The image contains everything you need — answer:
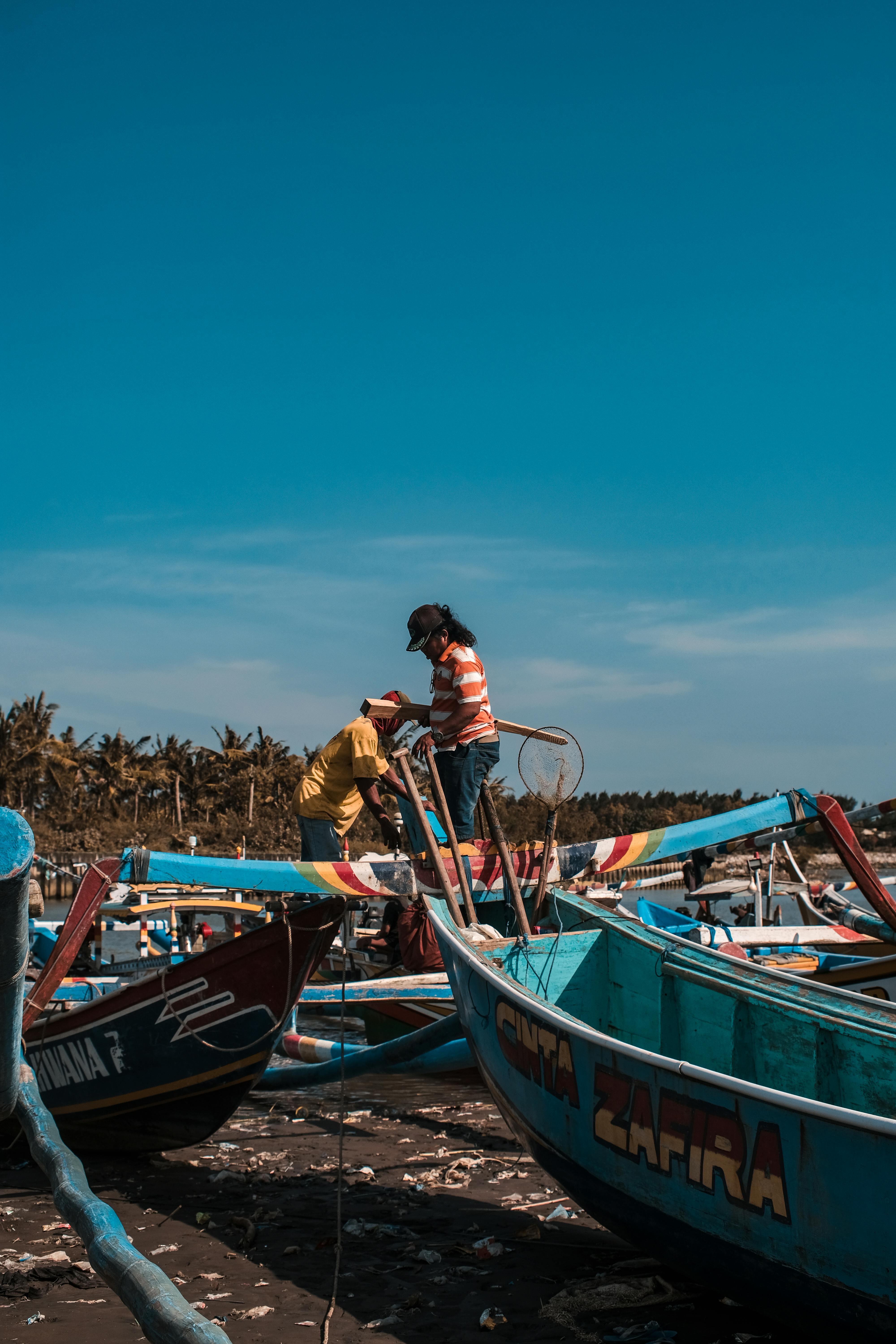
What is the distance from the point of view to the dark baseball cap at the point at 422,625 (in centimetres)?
651

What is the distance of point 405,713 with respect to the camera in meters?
6.48

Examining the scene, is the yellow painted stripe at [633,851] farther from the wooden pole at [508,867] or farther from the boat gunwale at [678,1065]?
the boat gunwale at [678,1065]

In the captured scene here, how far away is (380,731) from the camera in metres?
6.73

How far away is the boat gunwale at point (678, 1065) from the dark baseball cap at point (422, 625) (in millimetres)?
1970

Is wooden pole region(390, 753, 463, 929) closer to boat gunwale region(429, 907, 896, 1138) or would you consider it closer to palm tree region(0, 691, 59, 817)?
boat gunwale region(429, 907, 896, 1138)

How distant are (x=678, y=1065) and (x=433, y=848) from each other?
2243 millimetres

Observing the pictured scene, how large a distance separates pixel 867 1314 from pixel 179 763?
6531 cm

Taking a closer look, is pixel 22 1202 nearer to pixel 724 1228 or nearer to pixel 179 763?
pixel 724 1228

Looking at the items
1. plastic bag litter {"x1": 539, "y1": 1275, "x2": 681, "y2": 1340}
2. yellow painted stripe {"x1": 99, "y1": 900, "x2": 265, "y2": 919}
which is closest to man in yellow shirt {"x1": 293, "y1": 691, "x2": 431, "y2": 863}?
plastic bag litter {"x1": 539, "y1": 1275, "x2": 681, "y2": 1340}

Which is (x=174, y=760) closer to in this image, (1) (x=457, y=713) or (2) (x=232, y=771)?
(2) (x=232, y=771)

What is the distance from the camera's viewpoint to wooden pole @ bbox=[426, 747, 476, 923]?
571 cm

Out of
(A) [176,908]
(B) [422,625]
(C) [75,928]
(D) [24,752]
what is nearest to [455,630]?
(B) [422,625]

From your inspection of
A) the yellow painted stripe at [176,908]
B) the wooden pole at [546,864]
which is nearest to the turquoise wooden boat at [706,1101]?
the wooden pole at [546,864]

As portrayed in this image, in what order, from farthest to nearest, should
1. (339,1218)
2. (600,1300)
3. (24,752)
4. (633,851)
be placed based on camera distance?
(24,752) < (633,851) < (339,1218) < (600,1300)
